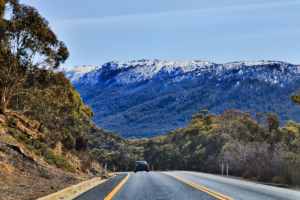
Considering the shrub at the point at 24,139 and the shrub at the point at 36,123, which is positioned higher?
the shrub at the point at 36,123

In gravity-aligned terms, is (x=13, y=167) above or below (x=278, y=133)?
below

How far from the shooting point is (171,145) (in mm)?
72750

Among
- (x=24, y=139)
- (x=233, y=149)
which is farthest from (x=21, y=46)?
(x=233, y=149)

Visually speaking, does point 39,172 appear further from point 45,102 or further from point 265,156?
point 265,156

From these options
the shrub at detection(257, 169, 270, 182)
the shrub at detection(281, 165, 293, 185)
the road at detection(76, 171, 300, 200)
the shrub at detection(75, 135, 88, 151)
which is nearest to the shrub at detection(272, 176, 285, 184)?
the shrub at detection(281, 165, 293, 185)

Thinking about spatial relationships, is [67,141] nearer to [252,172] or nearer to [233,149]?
[252,172]

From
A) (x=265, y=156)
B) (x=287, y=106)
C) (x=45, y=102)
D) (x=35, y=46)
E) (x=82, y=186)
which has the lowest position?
(x=82, y=186)

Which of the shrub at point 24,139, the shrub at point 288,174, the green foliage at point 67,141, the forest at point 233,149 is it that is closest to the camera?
the shrub at point 288,174

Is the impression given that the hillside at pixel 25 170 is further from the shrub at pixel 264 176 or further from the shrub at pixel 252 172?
the shrub at pixel 252 172

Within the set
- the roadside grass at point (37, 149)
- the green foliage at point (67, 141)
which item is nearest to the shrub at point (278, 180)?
the roadside grass at point (37, 149)

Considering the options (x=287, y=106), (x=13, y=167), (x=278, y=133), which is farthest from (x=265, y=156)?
(x=287, y=106)

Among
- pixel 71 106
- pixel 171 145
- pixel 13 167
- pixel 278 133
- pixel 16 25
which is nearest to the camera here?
pixel 13 167

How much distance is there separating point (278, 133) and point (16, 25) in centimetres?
3979

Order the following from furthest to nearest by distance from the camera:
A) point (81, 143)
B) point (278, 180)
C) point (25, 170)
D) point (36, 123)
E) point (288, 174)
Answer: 1. point (81, 143)
2. point (36, 123)
3. point (278, 180)
4. point (288, 174)
5. point (25, 170)
